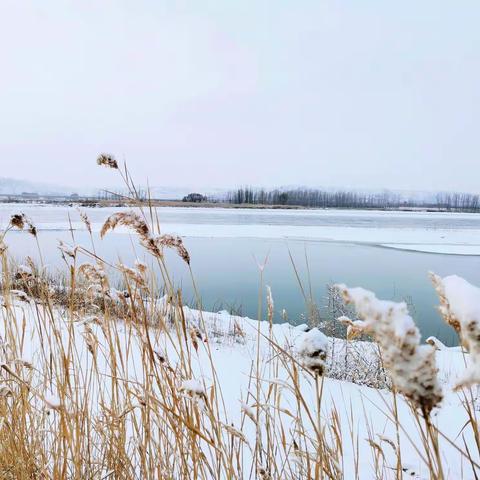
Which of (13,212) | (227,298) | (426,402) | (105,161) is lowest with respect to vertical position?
(227,298)

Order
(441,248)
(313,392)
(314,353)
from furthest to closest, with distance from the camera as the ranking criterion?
(441,248) → (313,392) → (314,353)

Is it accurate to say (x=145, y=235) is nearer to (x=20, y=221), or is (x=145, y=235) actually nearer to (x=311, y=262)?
(x=20, y=221)

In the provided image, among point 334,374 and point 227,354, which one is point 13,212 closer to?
point 227,354

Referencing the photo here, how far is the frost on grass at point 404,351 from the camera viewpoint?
419mm

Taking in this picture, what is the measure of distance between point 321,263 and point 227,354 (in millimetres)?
10101

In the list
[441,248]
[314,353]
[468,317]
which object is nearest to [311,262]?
[441,248]

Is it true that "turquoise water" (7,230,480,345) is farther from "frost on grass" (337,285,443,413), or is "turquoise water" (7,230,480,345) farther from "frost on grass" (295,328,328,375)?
"frost on grass" (337,285,443,413)

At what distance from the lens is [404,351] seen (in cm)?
42

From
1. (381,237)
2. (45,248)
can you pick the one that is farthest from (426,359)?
(381,237)

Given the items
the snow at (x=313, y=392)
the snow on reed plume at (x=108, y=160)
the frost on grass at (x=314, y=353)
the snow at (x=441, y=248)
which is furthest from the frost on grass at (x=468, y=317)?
the snow at (x=441, y=248)

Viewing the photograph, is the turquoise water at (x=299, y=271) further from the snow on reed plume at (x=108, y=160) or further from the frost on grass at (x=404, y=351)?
the frost on grass at (x=404, y=351)

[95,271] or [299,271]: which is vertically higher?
[95,271]

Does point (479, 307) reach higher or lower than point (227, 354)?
higher

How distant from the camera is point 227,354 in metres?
5.46
